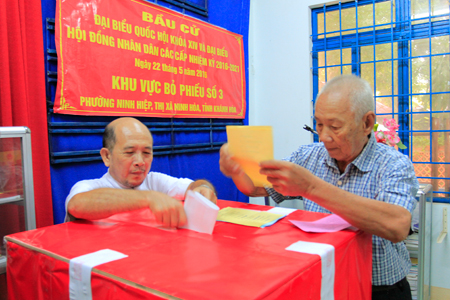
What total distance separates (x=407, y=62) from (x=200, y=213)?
294cm

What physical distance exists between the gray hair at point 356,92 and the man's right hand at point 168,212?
30.3 inches

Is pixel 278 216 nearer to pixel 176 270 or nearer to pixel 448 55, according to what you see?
pixel 176 270

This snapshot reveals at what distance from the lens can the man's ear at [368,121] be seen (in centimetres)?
134

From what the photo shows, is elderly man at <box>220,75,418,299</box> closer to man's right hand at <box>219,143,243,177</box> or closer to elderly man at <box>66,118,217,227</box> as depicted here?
man's right hand at <box>219,143,243,177</box>

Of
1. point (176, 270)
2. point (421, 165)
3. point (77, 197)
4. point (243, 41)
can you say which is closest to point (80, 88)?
point (77, 197)

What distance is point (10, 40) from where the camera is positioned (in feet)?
5.67

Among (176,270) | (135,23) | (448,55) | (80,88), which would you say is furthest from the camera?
(448,55)

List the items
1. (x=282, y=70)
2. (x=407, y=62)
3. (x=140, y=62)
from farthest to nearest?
(x=282, y=70)
(x=407, y=62)
(x=140, y=62)

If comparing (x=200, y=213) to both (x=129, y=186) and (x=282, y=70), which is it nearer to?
(x=129, y=186)

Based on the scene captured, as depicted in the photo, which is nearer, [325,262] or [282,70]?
[325,262]

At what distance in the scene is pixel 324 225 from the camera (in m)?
1.06

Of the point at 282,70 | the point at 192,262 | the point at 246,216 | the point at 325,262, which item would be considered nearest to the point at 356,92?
the point at 246,216

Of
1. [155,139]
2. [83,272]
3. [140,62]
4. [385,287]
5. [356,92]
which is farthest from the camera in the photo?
[155,139]

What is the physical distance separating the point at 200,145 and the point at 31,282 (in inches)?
88.2
